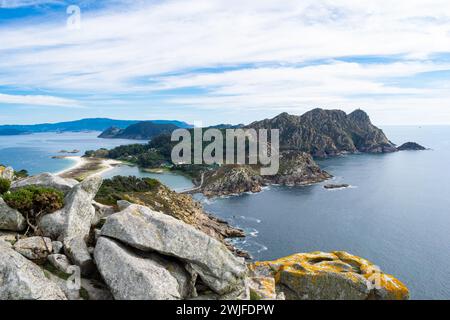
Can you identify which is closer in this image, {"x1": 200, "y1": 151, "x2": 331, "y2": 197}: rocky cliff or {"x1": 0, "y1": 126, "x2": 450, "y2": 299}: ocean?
{"x1": 0, "y1": 126, "x2": 450, "y2": 299}: ocean

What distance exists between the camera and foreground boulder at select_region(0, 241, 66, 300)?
52.7 ft

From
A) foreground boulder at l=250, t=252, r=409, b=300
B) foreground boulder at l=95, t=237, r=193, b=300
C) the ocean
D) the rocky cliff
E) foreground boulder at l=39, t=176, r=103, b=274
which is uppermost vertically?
foreground boulder at l=39, t=176, r=103, b=274

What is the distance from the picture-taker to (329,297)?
28.8 metres

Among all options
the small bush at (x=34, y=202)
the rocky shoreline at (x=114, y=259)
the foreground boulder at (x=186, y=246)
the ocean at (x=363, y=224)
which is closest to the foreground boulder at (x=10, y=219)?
the rocky shoreline at (x=114, y=259)

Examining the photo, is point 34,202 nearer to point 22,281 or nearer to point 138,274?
point 22,281

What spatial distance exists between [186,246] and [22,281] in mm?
7742

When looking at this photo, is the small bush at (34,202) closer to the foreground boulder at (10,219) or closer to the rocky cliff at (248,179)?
the foreground boulder at (10,219)

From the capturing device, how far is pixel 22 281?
53.7ft

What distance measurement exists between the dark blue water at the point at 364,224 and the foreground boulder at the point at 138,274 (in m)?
59.7

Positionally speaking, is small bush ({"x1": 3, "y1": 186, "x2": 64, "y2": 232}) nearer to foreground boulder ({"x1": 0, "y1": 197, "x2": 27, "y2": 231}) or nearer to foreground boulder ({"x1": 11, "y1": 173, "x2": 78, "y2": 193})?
foreground boulder ({"x1": 0, "y1": 197, "x2": 27, "y2": 231})

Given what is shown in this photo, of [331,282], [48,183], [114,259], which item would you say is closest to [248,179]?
[331,282]

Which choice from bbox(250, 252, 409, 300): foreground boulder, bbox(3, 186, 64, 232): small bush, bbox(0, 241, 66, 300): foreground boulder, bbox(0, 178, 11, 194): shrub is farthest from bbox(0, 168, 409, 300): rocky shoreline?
bbox(250, 252, 409, 300): foreground boulder

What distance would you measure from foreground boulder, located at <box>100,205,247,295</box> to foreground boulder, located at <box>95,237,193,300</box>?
0.49 metres
